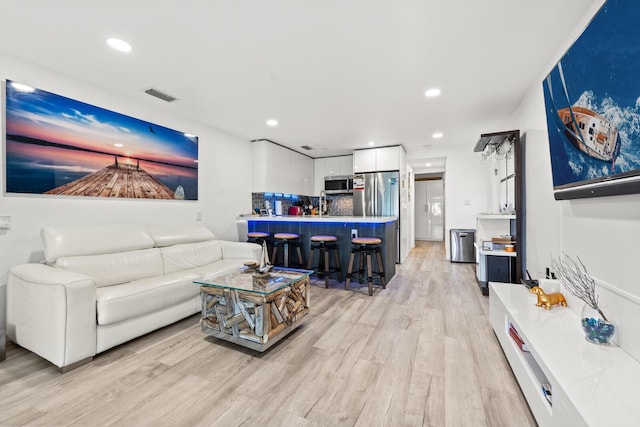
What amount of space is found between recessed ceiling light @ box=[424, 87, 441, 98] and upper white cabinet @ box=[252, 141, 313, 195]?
300 cm

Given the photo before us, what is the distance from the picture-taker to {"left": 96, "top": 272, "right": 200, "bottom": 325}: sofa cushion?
203 centimetres

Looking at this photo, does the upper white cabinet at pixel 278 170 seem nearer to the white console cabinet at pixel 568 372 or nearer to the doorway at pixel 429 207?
the white console cabinet at pixel 568 372

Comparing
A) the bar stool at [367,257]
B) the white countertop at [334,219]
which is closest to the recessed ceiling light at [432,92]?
the white countertop at [334,219]

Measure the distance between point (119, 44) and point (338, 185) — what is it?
4.84 metres

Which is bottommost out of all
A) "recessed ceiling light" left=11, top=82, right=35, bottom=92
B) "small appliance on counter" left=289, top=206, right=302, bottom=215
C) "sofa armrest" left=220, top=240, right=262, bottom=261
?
"sofa armrest" left=220, top=240, right=262, bottom=261

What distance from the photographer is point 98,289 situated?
7.40 feet

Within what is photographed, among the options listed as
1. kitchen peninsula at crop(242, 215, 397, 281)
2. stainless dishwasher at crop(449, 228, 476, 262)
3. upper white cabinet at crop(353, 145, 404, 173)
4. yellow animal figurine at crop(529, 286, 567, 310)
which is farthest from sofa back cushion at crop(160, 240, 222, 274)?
stainless dishwasher at crop(449, 228, 476, 262)

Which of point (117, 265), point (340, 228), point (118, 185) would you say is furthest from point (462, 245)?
point (118, 185)

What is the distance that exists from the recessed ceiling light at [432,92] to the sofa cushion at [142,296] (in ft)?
10.6

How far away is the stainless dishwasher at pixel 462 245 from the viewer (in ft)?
18.0

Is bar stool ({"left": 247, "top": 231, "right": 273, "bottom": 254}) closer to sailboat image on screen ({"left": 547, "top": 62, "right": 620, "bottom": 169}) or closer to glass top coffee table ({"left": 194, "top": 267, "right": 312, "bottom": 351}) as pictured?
glass top coffee table ({"left": 194, "top": 267, "right": 312, "bottom": 351})

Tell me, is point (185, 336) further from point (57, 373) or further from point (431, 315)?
point (431, 315)

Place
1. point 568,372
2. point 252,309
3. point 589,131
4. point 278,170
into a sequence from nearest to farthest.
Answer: point 568,372
point 589,131
point 252,309
point 278,170

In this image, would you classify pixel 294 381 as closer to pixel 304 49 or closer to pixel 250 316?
pixel 250 316
